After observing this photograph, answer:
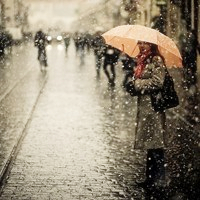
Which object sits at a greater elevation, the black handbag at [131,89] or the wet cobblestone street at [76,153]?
the black handbag at [131,89]

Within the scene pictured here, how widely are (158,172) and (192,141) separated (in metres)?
2.76

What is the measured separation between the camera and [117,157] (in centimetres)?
841

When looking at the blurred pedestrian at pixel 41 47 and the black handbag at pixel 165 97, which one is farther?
the blurred pedestrian at pixel 41 47

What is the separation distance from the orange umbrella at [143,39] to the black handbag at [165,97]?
40cm

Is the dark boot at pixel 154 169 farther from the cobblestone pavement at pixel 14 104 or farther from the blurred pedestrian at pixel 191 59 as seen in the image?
the blurred pedestrian at pixel 191 59

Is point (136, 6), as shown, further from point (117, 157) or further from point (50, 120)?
point (117, 157)

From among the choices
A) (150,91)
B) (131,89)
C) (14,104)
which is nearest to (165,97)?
(150,91)

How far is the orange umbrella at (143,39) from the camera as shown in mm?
6701

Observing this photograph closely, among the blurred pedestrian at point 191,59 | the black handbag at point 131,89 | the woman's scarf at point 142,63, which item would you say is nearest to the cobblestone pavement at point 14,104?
the black handbag at point 131,89

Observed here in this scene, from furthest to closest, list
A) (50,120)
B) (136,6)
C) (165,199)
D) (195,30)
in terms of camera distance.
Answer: (136,6) → (195,30) → (50,120) → (165,199)

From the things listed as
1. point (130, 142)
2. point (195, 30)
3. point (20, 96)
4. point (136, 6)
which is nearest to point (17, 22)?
point (136, 6)

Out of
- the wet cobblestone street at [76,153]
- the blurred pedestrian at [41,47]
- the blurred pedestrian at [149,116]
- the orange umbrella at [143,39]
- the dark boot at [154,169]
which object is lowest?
Result: the blurred pedestrian at [41,47]

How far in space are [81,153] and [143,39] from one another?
269 centimetres

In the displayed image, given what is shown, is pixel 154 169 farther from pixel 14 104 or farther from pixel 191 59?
pixel 191 59
